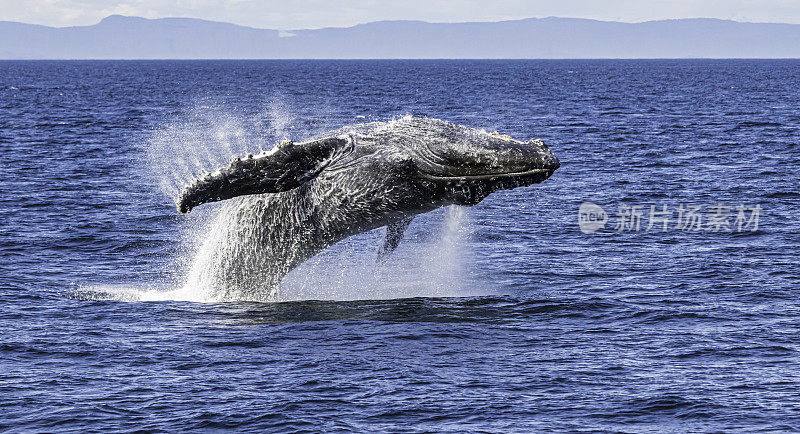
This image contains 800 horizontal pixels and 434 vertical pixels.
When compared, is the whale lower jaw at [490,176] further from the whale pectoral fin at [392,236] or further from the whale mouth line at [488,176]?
the whale pectoral fin at [392,236]

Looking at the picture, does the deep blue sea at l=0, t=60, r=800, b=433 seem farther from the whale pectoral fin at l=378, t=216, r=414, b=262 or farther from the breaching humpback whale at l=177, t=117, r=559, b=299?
the breaching humpback whale at l=177, t=117, r=559, b=299

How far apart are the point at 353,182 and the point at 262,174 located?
1.76 metres

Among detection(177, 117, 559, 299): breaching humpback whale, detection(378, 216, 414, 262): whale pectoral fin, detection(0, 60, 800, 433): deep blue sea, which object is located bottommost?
detection(0, 60, 800, 433): deep blue sea

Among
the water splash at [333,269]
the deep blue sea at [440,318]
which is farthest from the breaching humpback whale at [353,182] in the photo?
→ the deep blue sea at [440,318]

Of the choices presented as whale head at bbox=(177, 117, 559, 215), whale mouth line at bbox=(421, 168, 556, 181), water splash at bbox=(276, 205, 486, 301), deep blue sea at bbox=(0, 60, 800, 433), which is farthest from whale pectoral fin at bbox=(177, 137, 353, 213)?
water splash at bbox=(276, 205, 486, 301)

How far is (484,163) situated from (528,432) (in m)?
4.42

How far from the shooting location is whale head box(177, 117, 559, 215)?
15250mm

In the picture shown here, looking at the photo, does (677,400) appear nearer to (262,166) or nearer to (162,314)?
(262,166)

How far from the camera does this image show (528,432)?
13047 millimetres

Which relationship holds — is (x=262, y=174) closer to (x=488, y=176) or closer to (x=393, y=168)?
(x=393, y=168)

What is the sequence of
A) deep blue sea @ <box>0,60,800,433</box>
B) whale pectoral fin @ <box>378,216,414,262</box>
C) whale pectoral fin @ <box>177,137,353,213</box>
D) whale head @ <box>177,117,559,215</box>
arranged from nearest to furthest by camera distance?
deep blue sea @ <box>0,60,800,433</box> → whale pectoral fin @ <box>177,137,353,213</box> → whale head @ <box>177,117,559,215</box> → whale pectoral fin @ <box>378,216,414,262</box>

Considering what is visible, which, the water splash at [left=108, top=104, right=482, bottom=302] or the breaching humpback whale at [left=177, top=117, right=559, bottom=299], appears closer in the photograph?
the breaching humpback whale at [left=177, top=117, right=559, bottom=299]

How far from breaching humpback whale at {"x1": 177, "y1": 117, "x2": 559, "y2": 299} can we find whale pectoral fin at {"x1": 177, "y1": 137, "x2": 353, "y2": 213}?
0.02 meters

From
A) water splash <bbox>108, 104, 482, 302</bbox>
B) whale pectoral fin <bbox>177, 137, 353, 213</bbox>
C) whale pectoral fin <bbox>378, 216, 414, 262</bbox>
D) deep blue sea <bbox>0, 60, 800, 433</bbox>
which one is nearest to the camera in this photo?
deep blue sea <bbox>0, 60, 800, 433</bbox>
